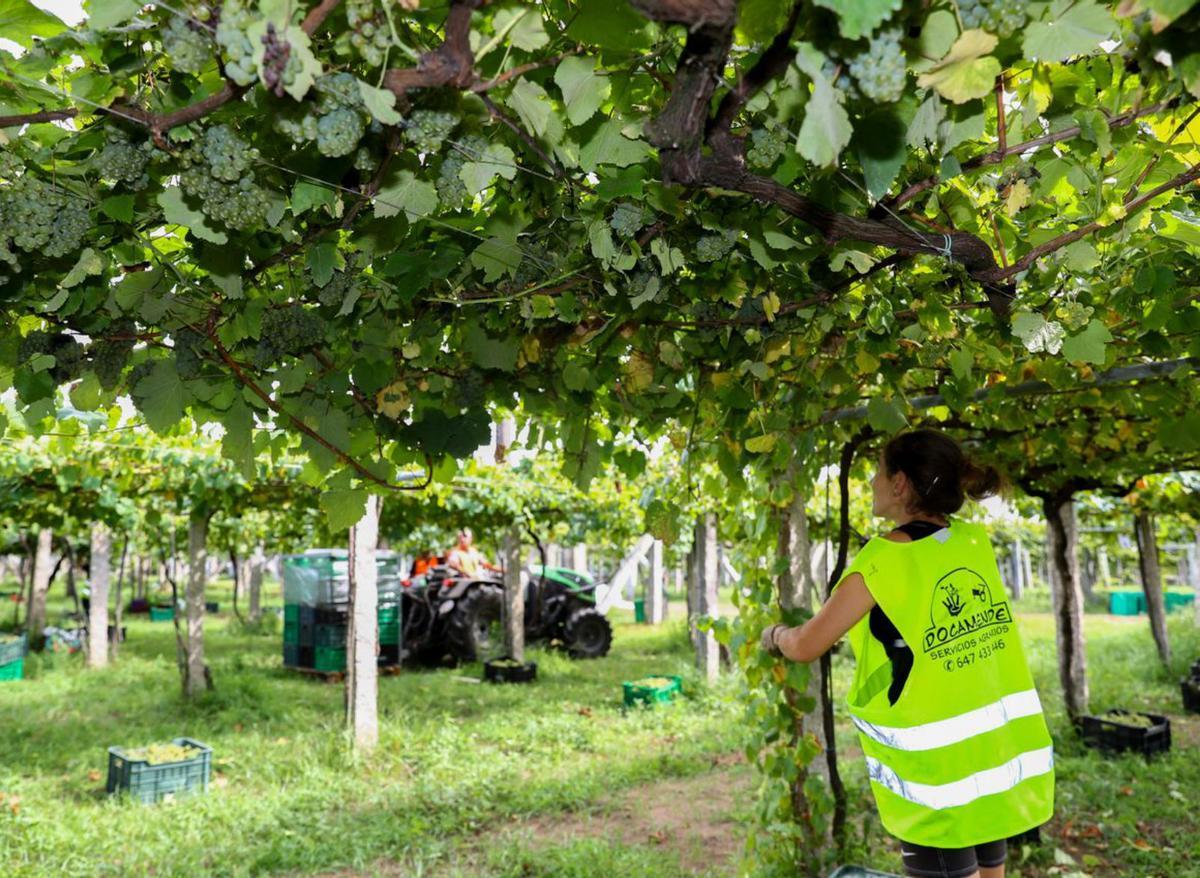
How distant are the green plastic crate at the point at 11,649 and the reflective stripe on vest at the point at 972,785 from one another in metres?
12.7

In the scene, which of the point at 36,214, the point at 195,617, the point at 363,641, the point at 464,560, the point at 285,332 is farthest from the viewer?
the point at 464,560

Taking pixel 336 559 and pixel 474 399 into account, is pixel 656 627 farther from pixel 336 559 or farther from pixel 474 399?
pixel 474 399

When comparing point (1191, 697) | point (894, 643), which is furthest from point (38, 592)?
point (1191, 697)

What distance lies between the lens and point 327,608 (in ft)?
38.5

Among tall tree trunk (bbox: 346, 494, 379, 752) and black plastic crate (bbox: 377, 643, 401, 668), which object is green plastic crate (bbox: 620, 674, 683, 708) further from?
black plastic crate (bbox: 377, 643, 401, 668)

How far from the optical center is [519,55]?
1.16 meters

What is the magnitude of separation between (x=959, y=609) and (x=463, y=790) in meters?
4.90

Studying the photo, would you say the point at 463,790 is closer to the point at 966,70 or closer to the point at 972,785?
the point at 972,785

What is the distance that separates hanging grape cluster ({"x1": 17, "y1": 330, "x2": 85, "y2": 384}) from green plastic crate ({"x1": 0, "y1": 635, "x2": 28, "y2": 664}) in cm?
1183

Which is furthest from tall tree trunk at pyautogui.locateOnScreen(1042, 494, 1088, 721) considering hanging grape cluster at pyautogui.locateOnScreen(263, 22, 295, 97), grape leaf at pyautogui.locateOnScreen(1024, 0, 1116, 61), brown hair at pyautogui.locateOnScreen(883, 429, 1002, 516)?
hanging grape cluster at pyautogui.locateOnScreen(263, 22, 295, 97)

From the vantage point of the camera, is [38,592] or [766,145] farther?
[38,592]

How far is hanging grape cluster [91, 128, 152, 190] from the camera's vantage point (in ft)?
3.78

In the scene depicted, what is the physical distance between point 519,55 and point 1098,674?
12628 millimetres

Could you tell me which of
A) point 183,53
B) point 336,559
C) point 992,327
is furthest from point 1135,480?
point 336,559
